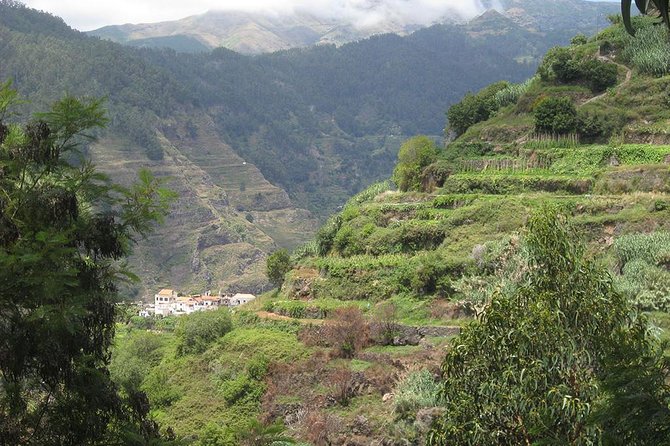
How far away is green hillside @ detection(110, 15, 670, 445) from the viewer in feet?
78.8

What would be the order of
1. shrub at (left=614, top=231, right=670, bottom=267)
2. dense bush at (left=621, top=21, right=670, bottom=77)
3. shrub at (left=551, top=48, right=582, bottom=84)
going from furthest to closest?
shrub at (left=551, top=48, right=582, bottom=84) → dense bush at (left=621, top=21, right=670, bottom=77) → shrub at (left=614, top=231, right=670, bottom=267)

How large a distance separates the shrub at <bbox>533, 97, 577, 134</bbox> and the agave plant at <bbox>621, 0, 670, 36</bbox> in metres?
35.5

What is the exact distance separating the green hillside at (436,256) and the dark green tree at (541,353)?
15.4ft

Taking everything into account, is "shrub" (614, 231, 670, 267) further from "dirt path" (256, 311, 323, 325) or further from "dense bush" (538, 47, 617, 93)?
"dense bush" (538, 47, 617, 93)

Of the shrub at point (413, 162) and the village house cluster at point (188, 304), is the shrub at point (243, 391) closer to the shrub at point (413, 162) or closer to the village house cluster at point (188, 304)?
the shrub at point (413, 162)

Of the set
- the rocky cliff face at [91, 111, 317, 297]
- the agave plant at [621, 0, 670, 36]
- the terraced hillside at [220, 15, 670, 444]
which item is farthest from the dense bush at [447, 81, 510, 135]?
the rocky cliff face at [91, 111, 317, 297]

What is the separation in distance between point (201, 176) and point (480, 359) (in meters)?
155

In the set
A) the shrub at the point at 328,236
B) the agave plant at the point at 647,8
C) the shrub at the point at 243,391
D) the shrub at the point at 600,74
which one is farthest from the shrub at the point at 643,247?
the agave plant at the point at 647,8

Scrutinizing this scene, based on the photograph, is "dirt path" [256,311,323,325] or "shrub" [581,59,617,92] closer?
"dirt path" [256,311,323,325]

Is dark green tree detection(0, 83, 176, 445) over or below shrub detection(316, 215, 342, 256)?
over

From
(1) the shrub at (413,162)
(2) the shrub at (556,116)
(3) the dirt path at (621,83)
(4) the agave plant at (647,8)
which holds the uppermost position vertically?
(4) the agave plant at (647,8)

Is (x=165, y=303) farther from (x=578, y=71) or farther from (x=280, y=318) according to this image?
(x=280, y=318)

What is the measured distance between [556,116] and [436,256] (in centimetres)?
1137

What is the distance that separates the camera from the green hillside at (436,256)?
2403cm
